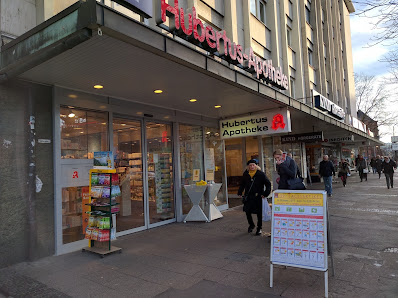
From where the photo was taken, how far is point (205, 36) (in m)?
5.73

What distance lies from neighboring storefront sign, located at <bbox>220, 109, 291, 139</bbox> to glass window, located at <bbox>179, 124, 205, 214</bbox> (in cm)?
94

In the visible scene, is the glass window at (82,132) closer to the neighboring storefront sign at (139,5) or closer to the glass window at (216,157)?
Answer: the neighboring storefront sign at (139,5)

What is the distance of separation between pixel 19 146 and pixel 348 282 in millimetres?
5521

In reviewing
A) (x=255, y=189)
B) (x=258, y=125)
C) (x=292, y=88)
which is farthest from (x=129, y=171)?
(x=292, y=88)

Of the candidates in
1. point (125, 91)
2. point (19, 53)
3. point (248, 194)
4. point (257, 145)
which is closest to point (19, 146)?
point (19, 53)

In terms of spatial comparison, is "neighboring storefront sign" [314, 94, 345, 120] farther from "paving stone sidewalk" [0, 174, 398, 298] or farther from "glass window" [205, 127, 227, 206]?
"paving stone sidewalk" [0, 174, 398, 298]

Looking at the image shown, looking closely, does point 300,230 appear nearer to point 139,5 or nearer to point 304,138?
point 139,5

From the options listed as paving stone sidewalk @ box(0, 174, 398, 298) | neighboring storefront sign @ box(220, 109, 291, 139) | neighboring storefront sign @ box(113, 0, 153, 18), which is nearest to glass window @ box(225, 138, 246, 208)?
neighboring storefront sign @ box(220, 109, 291, 139)

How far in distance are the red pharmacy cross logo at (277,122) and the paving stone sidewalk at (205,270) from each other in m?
3.15

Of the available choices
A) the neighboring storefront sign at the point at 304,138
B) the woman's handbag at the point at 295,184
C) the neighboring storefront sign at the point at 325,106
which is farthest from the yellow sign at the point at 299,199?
the neighboring storefront sign at the point at 325,106

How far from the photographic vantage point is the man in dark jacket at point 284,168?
18.9ft

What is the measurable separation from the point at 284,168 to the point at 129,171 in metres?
3.74

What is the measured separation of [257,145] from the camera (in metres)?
13.6

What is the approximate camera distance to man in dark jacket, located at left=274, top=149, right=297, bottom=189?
5.77 m
